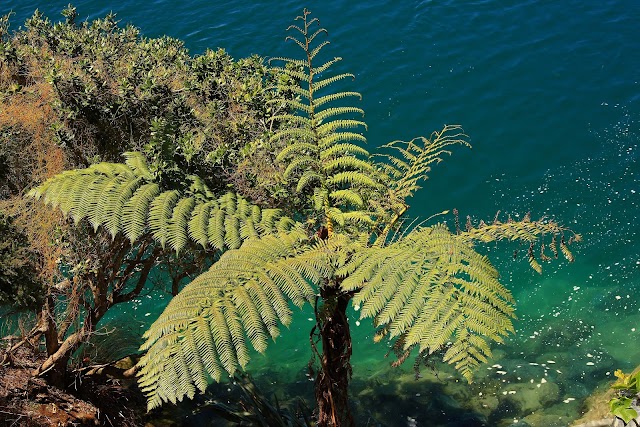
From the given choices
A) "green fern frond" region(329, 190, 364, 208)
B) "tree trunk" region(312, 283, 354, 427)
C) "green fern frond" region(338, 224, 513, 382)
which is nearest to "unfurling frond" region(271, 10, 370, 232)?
"green fern frond" region(329, 190, 364, 208)

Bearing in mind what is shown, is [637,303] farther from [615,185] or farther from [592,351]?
[615,185]

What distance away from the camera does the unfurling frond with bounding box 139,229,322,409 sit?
4102mm

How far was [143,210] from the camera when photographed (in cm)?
518

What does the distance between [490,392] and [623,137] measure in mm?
6576

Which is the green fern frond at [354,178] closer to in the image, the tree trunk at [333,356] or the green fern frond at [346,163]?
the green fern frond at [346,163]

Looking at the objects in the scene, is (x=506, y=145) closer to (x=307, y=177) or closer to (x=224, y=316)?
(x=307, y=177)

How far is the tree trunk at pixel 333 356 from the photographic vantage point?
5.09 m

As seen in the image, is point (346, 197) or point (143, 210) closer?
point (143, 210)

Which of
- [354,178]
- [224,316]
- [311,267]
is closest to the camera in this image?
[224,316]

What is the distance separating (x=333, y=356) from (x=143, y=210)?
1.83 m

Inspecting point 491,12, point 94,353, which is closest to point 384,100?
point 491,12

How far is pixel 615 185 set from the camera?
12.0 meters

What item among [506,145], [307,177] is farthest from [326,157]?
[506,145]

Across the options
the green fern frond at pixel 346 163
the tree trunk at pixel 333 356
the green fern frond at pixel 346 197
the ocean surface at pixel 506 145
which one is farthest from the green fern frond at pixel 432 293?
the ocean surface at pixel 506 145
